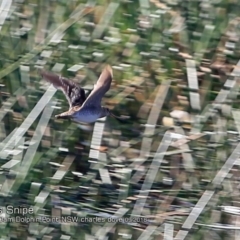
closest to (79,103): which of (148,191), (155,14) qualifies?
(148,191)

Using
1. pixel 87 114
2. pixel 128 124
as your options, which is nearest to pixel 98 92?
pixel 87 114

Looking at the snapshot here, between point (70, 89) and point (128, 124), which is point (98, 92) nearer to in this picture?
point (70, 89)

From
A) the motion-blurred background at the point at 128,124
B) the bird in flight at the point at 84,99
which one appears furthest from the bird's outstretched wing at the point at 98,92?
the motion-blurred background at the point at 128,124

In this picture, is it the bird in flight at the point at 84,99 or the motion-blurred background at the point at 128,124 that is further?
the motion-blurred background at the point at 128,124

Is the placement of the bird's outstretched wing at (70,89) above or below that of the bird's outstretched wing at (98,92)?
below

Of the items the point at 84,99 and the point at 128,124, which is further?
the point at 128,124

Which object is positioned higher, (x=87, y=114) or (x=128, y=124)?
(x=87, y=114)

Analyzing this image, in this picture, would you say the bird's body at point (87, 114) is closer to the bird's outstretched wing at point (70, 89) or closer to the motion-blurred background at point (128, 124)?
the bird's outstretched wing at point (70, 89)

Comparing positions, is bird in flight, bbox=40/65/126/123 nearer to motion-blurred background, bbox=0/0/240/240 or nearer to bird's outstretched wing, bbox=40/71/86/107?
bird's outstretched wing, bbox=40/71/86/107

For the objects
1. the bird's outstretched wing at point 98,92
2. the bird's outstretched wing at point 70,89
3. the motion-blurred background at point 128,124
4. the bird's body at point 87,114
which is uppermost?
the bird's outstretched wing at point 98,92
